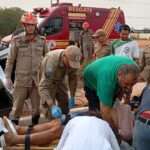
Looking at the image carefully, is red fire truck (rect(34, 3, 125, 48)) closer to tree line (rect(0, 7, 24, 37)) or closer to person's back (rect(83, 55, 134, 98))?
person's back (rect(83, 55, 134, 98))

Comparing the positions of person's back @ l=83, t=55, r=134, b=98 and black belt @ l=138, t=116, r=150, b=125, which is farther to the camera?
person's back @ l=83, t=55, r=134, b=98

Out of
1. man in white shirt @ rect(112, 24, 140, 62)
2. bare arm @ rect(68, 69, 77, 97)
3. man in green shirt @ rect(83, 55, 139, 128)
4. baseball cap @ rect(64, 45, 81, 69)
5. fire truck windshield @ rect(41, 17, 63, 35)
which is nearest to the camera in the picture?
man in green shirt @ rect(83, 55, 139, 128)

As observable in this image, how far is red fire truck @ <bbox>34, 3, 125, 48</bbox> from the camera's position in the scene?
714 inches

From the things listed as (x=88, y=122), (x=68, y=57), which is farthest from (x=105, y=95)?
(x=88, y=122)

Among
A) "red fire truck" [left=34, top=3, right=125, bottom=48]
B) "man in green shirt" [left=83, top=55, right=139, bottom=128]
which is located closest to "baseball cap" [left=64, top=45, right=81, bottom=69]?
"man in green shirt" [left=83, top=55, right=139, bottom=128]

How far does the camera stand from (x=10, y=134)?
4.67 metres

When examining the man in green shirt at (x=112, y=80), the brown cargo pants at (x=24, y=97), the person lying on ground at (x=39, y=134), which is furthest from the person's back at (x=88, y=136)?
the brown cargo pants at (x=24, y=97)

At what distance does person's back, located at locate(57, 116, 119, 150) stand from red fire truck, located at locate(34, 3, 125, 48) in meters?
14.0

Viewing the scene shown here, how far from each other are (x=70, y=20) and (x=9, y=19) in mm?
32163

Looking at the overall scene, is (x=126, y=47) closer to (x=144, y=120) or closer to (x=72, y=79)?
(x=72, y=79)

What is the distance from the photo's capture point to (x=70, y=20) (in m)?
19.3

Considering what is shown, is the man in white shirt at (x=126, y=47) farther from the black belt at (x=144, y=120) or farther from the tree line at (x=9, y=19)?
the tree line at (x=9, y=19)

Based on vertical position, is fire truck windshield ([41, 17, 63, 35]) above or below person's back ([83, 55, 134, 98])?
below

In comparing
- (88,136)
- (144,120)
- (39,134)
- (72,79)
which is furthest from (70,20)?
(88,136)
